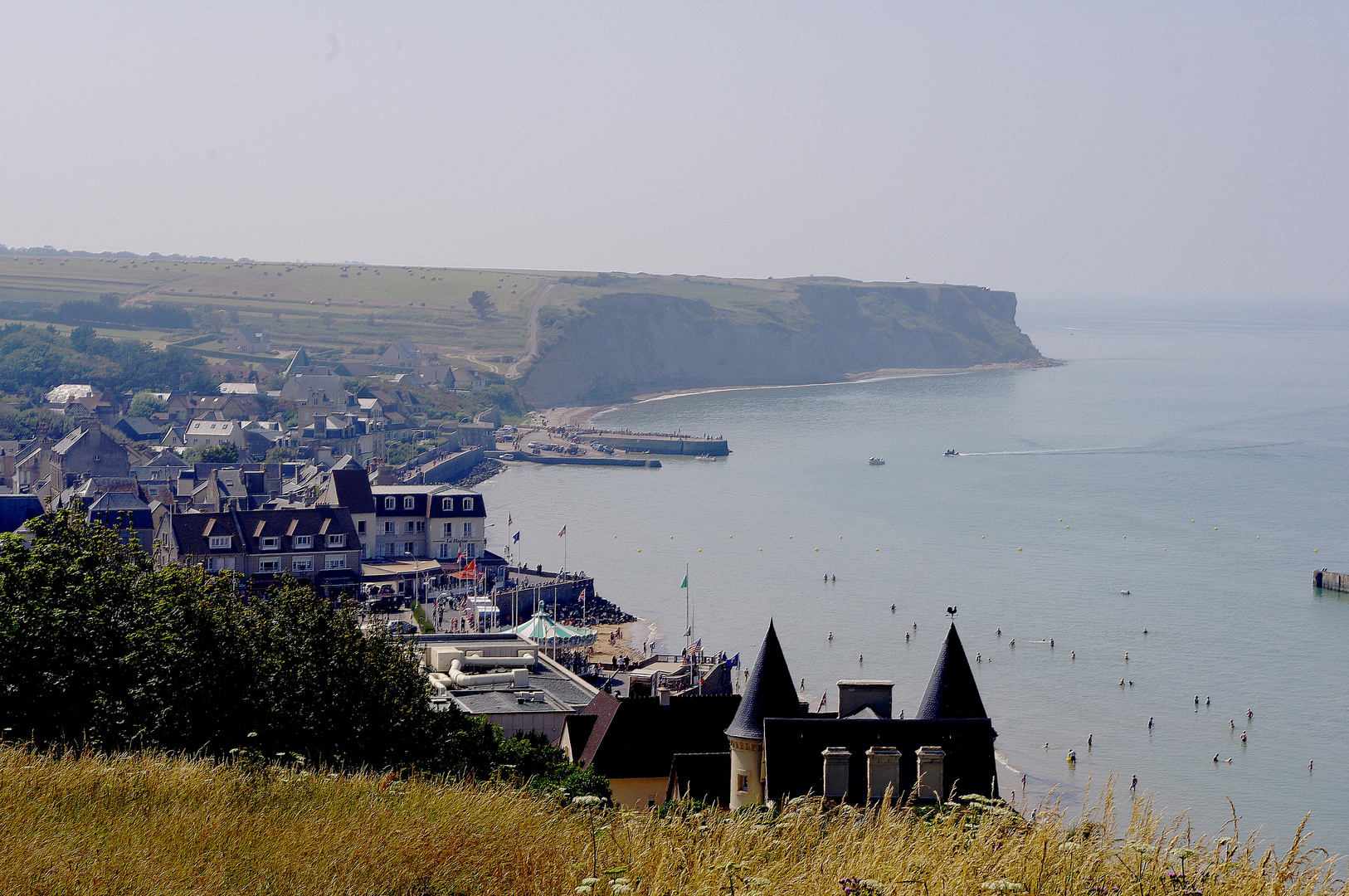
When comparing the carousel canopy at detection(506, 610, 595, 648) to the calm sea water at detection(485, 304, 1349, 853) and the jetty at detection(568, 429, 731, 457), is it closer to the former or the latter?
the calm sea water at detection(485, 304, 1349, 853)

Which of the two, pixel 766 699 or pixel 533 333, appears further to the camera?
pixel 533 333

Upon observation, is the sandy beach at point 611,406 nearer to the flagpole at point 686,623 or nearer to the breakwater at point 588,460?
the breakwater at point 588,460

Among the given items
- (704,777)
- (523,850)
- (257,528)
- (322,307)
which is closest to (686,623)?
(257,528)

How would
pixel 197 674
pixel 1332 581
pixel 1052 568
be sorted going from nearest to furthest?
pixel 197 674 < pixel 1332 581 < pixel 1052 568

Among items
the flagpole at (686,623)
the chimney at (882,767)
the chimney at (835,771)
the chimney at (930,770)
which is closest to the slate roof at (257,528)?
the flagpole at (686,623)

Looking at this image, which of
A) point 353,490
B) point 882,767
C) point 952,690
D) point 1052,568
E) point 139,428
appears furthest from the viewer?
point 139,428

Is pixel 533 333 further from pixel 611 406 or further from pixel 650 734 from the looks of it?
pixel 650 734

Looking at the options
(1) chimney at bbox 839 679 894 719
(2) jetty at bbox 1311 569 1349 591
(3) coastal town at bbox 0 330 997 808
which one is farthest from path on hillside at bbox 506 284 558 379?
(1) chimney at bbox 839 679 894 719
